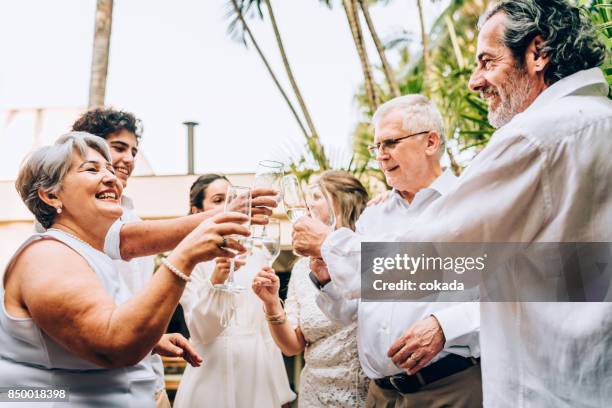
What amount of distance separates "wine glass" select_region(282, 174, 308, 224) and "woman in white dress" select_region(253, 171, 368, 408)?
0.87 m

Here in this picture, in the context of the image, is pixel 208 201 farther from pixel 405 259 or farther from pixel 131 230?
pixel 405 259

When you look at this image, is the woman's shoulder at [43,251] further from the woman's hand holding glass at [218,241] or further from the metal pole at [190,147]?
the metal pole at [190,147]

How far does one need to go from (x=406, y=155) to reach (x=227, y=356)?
132cm

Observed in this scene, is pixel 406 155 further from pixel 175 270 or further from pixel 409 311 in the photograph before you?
pixel 175 270

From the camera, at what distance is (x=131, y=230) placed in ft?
6.80

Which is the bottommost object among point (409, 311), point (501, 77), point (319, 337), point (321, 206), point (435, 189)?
point (319, 337)

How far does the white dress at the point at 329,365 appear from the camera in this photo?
2550 mm

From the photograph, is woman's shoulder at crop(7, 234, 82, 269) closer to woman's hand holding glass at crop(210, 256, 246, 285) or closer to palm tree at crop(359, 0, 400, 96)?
woman's hand holding glass at crop(210, 256, 246, 285)

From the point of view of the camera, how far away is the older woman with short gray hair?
132cm

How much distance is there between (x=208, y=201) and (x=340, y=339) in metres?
1.22

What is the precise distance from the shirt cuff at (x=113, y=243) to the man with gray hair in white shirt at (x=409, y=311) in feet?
2.26

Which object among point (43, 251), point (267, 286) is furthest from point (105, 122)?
point (43, 251)

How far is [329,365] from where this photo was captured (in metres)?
2.62

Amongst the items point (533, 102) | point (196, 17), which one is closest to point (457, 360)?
point (533, 102)
